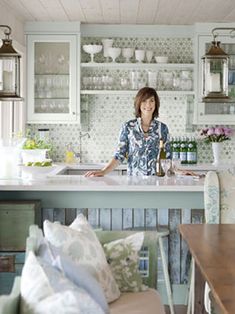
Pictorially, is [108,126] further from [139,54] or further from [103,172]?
[103,172]

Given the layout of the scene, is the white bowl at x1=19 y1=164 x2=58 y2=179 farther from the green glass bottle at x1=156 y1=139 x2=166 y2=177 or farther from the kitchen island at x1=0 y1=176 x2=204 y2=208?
the green glass bottle at x1=156 y1=139 x2=166 y2=177

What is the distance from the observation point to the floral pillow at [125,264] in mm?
2734

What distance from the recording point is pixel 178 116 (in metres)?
6.78

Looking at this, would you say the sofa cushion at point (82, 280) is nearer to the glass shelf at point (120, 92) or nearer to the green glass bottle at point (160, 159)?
the green glass bottle at point (160, 159)

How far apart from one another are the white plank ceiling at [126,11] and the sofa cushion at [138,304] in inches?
132

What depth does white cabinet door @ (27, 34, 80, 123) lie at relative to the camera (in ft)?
21.2

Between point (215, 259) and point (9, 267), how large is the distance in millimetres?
1840

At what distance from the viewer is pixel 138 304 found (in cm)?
256

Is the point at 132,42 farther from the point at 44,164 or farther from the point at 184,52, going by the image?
the point at 44,164

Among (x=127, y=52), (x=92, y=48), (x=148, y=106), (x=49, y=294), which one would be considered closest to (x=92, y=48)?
(x=92, y=48)

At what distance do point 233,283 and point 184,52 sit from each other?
198 inches

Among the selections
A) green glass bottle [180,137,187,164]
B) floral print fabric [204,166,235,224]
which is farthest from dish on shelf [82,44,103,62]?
floral print fabric [204,166,235,224]

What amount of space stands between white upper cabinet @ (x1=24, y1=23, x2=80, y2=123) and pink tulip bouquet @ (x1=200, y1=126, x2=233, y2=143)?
1.41 meters

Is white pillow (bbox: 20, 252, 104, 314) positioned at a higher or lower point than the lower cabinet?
higher
